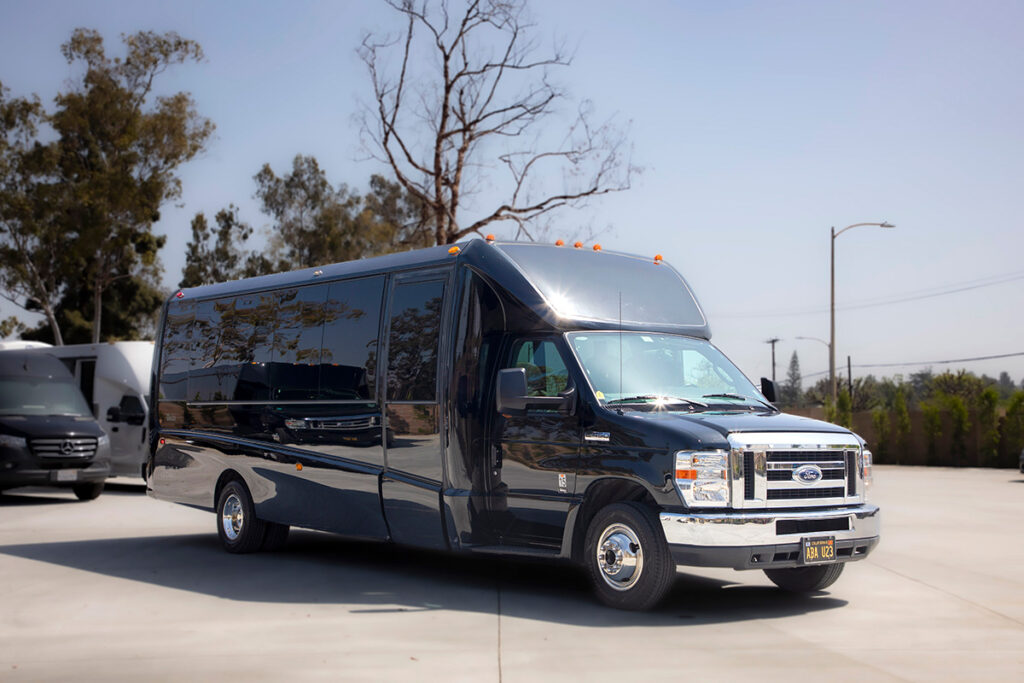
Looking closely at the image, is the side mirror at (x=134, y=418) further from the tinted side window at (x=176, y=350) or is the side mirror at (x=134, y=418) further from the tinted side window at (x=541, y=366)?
the tinted side window at (x=541, y=366)

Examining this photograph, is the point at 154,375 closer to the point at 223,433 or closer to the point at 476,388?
the point at 223,433

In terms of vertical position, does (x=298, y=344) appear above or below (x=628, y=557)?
above

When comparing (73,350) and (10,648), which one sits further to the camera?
(73,350)

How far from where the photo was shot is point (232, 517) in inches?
534

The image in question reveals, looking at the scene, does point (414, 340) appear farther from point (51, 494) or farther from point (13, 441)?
point (51, 494)

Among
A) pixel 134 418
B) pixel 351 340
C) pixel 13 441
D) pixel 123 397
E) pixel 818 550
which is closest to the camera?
pixel 818 550

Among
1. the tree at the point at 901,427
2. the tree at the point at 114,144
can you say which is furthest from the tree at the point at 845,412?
the tree at the point at 114,144

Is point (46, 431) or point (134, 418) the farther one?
point (134, 418)

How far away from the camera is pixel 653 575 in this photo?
8828 mm

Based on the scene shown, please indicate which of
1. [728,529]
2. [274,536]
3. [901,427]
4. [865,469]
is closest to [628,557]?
[728,529]

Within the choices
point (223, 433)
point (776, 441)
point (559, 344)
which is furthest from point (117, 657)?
point (223, 433)

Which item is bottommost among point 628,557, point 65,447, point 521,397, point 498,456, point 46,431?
point 628,557

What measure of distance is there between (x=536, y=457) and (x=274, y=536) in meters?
4.66

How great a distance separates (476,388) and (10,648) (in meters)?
4.20
